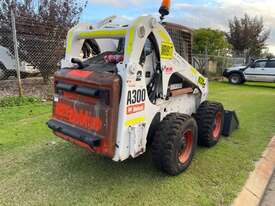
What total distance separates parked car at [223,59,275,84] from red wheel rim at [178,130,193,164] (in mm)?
15126

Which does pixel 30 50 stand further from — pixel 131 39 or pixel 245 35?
pixel 245 35

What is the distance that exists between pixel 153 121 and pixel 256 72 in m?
15.9

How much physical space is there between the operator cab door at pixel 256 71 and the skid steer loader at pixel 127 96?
1487cm

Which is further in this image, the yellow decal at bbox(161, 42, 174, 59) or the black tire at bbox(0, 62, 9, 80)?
the black tire at bbox(0, 62, 9, 80)

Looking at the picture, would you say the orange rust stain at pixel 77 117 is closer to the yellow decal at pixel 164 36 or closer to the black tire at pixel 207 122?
the yellow decal at pixel 164 36

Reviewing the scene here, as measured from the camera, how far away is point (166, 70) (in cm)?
388

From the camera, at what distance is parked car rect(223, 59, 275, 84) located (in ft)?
57.7

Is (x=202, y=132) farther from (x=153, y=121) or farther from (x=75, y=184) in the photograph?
(x=75, y=184)

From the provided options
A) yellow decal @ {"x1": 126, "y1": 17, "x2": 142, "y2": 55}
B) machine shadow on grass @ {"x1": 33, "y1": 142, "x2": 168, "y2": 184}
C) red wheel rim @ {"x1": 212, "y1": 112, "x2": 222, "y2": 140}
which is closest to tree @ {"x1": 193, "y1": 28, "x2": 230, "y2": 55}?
red wheel rim @ {"x1": 212, "y1": 112, "x2": 222, "y2": 140}

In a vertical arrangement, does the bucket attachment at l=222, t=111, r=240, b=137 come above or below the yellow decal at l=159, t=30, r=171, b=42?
below

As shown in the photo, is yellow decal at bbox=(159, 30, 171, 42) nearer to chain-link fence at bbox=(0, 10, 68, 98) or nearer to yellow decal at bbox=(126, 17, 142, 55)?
yellow decal at bbox=(126, 17, 142, 55)

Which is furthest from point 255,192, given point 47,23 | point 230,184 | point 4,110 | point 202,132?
point 47,23

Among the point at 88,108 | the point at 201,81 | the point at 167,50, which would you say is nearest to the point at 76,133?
the point at 88,108

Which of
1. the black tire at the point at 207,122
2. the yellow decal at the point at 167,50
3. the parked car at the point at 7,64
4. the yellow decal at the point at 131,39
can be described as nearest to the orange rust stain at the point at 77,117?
the yellow decal at the point at 131,39
